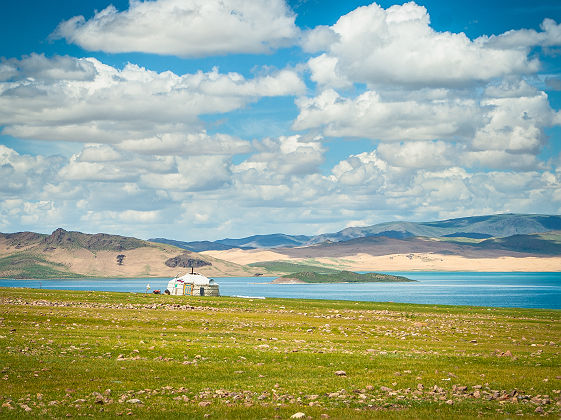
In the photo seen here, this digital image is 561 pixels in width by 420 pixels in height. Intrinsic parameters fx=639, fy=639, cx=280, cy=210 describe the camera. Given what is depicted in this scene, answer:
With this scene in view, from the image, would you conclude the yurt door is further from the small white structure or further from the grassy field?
the grassy field

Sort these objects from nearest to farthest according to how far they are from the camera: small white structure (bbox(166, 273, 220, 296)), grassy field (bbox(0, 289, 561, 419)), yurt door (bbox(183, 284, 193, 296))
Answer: grassy field (bbox(0, 289, 561, 419)) → small white structure (bbox(166, 273, 220, 296)) → yurt door (bbox(183, 284, 193, 296))

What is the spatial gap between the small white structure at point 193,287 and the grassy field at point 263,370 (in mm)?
73081

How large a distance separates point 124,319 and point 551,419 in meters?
38.6

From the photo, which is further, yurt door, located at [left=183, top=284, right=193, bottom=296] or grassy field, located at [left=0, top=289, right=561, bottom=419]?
yurt door, located at [left=183, top=284, right=193, bottom=296]

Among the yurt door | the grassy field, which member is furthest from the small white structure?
the grassy field

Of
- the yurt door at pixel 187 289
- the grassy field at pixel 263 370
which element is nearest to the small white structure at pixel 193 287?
the yurt door at pixel 187 289

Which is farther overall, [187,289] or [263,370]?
[187,289]

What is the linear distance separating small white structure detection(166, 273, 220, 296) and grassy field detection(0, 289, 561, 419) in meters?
73.1

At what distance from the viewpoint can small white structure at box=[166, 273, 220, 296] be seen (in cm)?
12581

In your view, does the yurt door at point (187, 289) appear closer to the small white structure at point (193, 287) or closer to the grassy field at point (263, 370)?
the small white structure at point (193, 287)

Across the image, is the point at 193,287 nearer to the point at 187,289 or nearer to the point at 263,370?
the point at 187,289

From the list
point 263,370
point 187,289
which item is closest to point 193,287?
point 187,289

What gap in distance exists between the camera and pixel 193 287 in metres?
127

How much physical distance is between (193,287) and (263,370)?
99.4m
